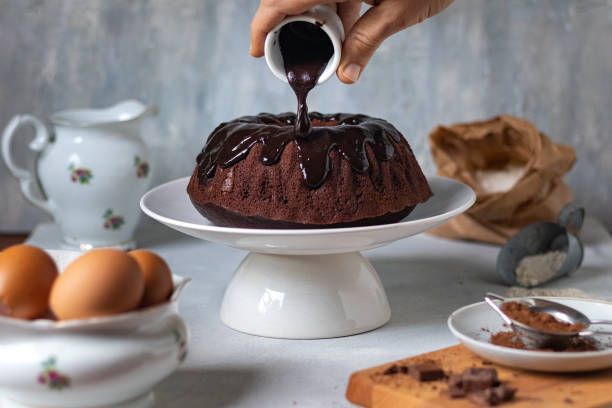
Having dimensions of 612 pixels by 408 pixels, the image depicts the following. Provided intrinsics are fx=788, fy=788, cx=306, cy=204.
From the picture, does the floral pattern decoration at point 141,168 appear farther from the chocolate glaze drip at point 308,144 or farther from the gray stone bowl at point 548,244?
the gray stone bowl at point 548,244

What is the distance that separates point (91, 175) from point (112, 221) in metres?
0.13

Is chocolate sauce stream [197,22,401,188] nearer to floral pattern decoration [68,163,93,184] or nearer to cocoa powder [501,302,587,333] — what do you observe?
cocoa powder [501,302,587,333]

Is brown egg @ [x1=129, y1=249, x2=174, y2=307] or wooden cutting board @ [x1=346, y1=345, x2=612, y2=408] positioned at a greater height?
brown egg @ [x1=129, y1=249, x2=174, y2=307]

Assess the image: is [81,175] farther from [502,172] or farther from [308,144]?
[502,172]

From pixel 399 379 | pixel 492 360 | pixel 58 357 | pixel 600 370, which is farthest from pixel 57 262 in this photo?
pixel 600 370

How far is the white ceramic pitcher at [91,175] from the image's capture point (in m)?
1.91

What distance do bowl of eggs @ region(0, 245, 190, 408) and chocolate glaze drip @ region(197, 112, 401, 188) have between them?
0.41m

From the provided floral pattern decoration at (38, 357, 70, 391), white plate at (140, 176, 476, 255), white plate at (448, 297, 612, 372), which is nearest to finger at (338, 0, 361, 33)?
white plate at (140, 176, 476, 255)

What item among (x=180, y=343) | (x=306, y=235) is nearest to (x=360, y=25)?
(x=306, y=235)

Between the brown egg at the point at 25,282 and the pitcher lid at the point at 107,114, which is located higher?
the pitcher lid at the point at 107,114

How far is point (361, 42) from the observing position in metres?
1.38

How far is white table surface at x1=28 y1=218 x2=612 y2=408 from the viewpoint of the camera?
1.14 metres

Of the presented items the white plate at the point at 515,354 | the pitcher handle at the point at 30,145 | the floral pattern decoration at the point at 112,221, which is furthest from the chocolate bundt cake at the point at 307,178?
the pitcher handle at the point at 30,145

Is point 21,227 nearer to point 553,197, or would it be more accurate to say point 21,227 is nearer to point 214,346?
point 214,346
